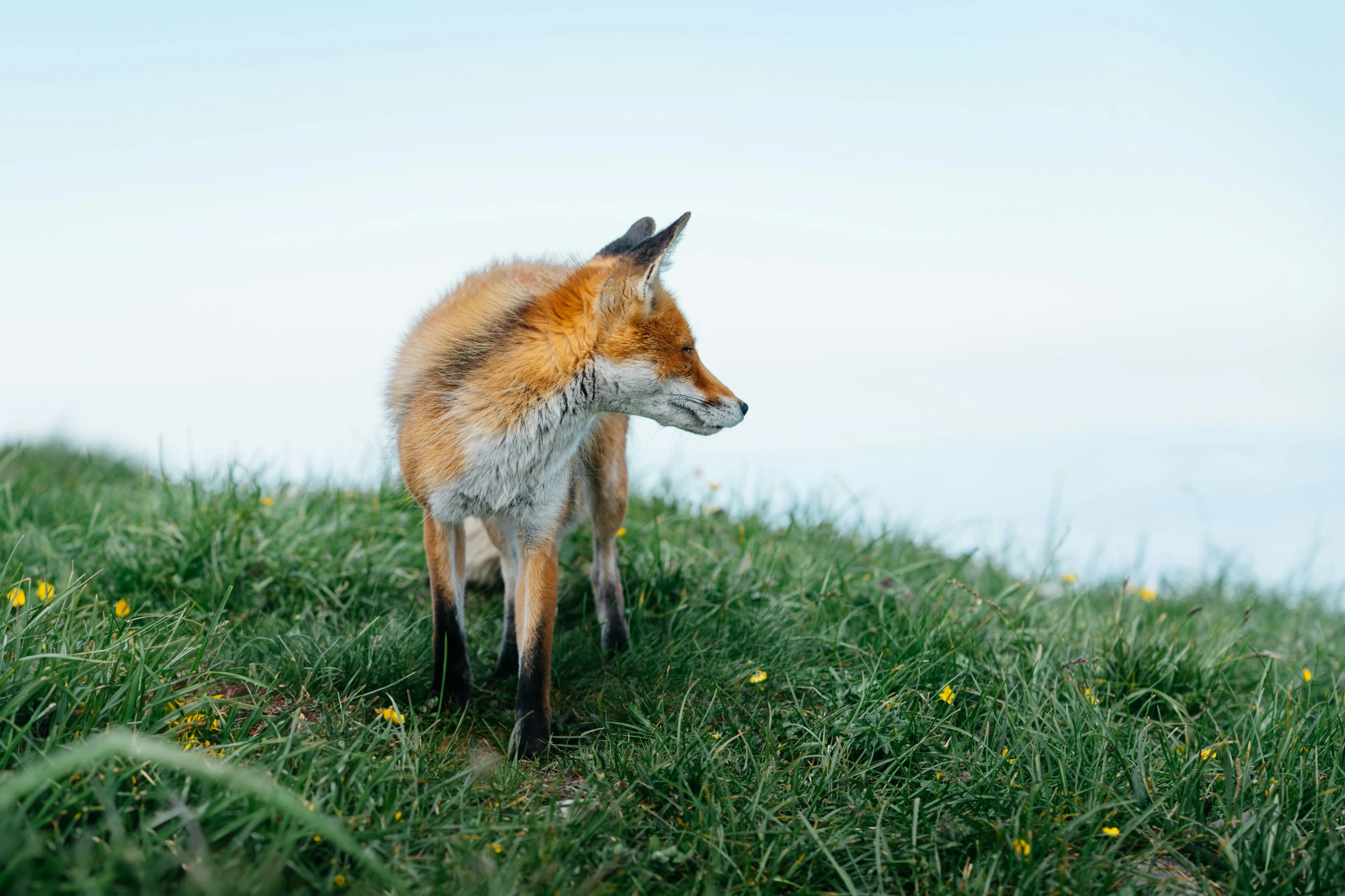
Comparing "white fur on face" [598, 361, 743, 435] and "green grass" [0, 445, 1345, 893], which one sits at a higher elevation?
"white fur on face" [598, 361, 743, 435]

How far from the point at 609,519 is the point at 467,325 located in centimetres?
130

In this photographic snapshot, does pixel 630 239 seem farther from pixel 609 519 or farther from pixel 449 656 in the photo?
pixel 449 656

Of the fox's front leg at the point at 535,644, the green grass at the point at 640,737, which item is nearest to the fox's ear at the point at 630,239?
the fox's front leg at the point at 535,644

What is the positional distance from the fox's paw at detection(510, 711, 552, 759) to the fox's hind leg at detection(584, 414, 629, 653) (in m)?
0.87

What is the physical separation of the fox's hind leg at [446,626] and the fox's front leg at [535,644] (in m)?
0.27

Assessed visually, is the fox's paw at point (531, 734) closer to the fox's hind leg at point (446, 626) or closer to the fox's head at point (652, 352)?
the fox's hind leg at point (446, 626)

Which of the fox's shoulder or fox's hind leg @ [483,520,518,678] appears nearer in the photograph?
the fox's shoulder

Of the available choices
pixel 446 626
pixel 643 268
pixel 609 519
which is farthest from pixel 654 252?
pixel 446 626

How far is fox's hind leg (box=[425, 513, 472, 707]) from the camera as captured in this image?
364cm

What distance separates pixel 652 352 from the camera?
11.2 feet

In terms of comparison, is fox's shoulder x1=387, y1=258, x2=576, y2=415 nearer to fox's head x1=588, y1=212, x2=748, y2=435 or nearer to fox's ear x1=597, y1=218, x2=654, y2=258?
fox's ear x1=597, y1=218, x2=654, y2=258

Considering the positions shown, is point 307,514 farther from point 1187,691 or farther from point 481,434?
point 1187,691

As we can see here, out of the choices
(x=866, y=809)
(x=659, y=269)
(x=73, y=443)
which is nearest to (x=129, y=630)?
(x=659, y=269)

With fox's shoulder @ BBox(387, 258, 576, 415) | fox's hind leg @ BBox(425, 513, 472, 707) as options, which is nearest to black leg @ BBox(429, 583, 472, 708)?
fox's hind leg @ BBox(425, 513, 472, 707)
